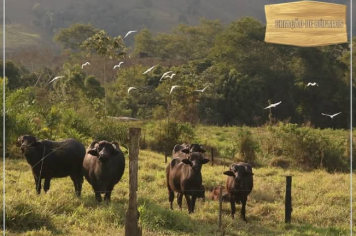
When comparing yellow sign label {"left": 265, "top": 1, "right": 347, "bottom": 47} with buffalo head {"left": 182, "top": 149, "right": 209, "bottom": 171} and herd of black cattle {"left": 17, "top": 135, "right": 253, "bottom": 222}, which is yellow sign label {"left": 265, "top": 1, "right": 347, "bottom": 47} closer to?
buffalo head {"left": 182, "top": 149, "right": 209, "bottom": 171}

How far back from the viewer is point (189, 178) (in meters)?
11.3

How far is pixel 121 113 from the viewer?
33594 mm

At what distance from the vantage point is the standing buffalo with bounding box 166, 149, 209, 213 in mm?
11227

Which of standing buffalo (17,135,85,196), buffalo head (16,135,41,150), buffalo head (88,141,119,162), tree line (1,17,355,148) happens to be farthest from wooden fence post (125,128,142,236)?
tree line (1,17,355,148)

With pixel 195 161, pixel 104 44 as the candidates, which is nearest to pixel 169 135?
pixel 104 44

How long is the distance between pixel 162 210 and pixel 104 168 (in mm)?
2237

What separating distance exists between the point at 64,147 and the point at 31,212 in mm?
3680

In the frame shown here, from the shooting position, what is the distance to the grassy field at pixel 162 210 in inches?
342

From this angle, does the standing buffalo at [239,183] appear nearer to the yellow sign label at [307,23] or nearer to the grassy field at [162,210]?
the grassy field at [162,210]

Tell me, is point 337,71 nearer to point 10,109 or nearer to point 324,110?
point 324,110

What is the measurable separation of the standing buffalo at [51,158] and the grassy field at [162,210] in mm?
369

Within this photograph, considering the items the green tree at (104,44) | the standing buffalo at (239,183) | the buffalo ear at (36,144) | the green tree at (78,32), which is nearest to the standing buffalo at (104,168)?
the buffalo ear at (36,144)

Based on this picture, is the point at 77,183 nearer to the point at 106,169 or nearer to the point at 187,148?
the point at 106,169

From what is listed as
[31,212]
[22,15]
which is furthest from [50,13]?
[31,212]
